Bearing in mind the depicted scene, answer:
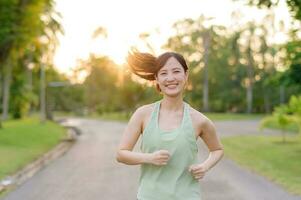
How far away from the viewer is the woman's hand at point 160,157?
323 cm

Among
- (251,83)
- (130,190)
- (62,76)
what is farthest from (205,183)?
(62,76)

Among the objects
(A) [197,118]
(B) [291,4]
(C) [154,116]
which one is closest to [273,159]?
(B) [291,4]

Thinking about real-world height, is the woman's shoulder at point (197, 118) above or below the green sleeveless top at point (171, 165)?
above

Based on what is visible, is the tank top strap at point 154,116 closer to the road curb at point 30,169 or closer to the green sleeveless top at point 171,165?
the green sleeveless top at point 171,165

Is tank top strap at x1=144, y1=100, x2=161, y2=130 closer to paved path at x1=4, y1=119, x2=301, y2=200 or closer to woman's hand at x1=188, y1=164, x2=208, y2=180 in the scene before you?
A: woman's hand at x1=188, y1=164, x2=208, y2=180

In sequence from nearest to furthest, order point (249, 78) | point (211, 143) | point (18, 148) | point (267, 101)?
point (211, 143) → point (18, 148) → point (249, 78) → point (267, 101)

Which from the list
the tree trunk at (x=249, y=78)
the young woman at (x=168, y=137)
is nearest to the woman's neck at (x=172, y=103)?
the young woman at (x=168, y=137)

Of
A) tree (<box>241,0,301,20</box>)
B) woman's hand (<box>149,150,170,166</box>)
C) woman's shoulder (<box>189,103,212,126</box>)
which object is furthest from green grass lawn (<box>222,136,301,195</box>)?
woman's hand (<box>149,150,170,166</box>)

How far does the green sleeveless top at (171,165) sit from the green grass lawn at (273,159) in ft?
27.2

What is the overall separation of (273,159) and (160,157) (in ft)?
51.5

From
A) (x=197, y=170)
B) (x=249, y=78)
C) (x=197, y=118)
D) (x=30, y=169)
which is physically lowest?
(x=30, y=169)

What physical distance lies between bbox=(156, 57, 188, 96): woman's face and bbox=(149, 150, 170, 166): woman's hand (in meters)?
0.36

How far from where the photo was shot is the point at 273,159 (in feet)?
60.5

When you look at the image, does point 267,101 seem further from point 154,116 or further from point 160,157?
point 160,157
